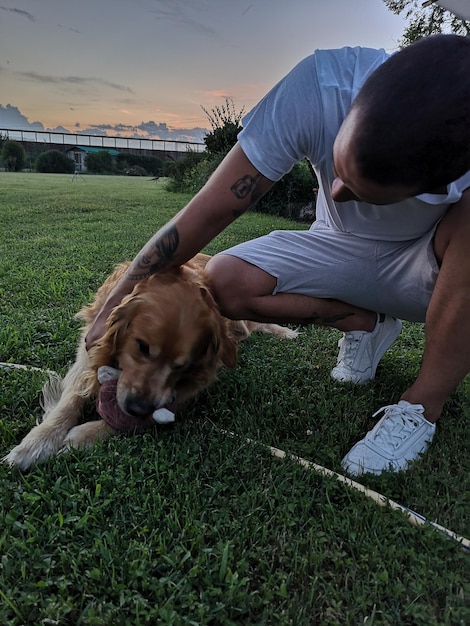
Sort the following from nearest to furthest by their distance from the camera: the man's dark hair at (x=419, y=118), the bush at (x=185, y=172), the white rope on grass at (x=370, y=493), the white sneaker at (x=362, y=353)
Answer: the man's dark hair at (x=419, y=118) → the white rope on grass at (x=370, y=493) → the white sneaker at (x=362, y=353) → the bush at (x=185, y=172)

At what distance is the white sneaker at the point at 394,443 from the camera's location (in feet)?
6.31

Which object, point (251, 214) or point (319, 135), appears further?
point (251, 214)

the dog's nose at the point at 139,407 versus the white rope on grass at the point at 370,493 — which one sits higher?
the dog's nose at the point at 139,407

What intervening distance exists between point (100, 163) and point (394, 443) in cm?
3614

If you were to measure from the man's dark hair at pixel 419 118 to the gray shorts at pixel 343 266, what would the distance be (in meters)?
0.79

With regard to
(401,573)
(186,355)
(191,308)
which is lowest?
(401,573)

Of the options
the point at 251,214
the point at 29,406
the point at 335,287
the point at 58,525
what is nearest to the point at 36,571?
the point at 58,525

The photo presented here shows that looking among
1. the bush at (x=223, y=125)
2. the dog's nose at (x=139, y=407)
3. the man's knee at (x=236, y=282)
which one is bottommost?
the dog's nose at (x=139, y=407)

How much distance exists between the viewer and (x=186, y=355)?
2.21m

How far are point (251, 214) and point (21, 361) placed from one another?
26.7 feet

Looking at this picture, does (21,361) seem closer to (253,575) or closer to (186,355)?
(186,355)

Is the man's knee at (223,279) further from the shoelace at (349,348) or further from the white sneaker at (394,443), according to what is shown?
the white sneaker at (394,443)

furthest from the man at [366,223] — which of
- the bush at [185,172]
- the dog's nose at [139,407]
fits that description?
the bush at [185,172]

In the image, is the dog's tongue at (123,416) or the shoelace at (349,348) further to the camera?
the shoelace at (349,348)
